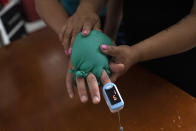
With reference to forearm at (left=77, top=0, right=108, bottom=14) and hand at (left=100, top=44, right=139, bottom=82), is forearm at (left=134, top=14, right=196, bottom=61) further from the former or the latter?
forearm at (left=77, top=0, right=108, bottom=14)

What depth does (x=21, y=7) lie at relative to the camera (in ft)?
7.39

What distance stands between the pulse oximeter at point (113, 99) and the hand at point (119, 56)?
0.22 ft

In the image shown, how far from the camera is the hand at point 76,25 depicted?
0.57 metres

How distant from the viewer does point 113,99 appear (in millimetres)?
421

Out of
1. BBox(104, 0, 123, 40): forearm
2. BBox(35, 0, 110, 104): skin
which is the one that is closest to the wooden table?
BBox(35, 0, 110, 104): skin

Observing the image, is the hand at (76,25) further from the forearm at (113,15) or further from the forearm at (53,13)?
the forearm at (113,15)

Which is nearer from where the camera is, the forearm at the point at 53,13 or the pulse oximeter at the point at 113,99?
the pulse oximeter at the point at 113,99

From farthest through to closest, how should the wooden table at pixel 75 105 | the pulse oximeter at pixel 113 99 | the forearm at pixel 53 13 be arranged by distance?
the forearm at pixel 53 13 < the wooden table at pixel 75 105 < the pulse oximeter at pixel 113 99

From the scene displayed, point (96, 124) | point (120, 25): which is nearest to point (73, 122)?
point (96, 124)

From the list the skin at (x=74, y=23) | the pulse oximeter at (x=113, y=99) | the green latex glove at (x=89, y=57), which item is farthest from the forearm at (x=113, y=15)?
the pulse oximeter at (x=113, y=99)

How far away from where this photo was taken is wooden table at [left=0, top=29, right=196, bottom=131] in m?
0.53

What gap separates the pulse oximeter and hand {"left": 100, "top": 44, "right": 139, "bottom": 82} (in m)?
0.07

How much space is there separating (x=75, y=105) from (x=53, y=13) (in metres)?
0.31

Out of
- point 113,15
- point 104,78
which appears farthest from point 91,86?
point 113,15
